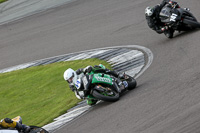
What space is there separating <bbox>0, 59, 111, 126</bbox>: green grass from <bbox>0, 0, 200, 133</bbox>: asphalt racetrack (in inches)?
55.3

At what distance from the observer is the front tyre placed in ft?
34.2

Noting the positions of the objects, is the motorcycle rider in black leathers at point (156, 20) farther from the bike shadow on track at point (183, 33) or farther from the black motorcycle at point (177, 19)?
the bike shadow on track at point (183, 33)

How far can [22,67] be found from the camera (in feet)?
58.5

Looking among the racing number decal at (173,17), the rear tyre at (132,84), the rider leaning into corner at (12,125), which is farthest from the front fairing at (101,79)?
the racing number decal at (173,17)

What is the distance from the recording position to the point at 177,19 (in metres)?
14.2

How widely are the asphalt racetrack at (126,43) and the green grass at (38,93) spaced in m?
1.40

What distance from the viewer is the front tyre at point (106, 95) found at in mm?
10433

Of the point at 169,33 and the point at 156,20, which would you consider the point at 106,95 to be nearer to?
the point at 169,33

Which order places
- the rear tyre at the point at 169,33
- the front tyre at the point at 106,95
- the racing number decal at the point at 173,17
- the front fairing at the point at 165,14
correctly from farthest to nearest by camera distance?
the rear tyre at the point at 169,33, the front fairing at the point at 165,14, the racing number decal at the point at 173,17, the front tyre at the point at 106,95

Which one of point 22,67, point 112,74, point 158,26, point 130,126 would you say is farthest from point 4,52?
point 130,126

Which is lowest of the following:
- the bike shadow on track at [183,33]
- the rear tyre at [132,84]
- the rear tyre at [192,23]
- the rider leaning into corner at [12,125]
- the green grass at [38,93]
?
the green grass at [38,93]

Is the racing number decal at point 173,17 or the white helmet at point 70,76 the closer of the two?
the white helmet at point 70,76

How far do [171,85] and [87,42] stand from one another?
27.9 ft

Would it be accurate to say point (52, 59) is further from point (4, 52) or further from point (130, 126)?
point (130, 126)
